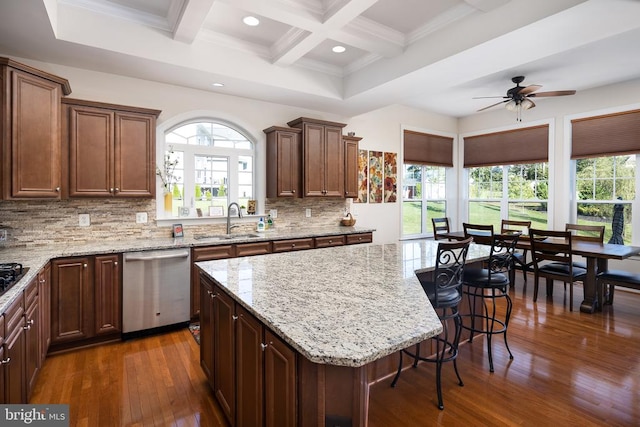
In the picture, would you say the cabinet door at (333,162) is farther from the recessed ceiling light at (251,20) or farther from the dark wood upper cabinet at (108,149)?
the dark wood upper cabinet at (108,149)

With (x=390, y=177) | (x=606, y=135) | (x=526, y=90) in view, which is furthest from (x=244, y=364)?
(x=606, y=135)

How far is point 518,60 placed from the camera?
3174 millimetres

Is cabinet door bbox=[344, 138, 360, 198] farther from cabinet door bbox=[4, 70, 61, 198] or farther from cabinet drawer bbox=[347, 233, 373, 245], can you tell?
cabinet door bbox=[4, 70, 61, 198]

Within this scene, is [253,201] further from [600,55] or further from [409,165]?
[600,55]

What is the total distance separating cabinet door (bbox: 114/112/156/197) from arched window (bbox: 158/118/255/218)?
0.33 m

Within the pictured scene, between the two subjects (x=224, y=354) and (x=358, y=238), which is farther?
(x=358, y=238)

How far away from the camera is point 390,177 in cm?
603

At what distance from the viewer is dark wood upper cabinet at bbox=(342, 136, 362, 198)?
5.08 metres

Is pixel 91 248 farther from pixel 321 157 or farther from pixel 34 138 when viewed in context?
pixel 321 157

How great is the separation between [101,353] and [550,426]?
3452 millimetres

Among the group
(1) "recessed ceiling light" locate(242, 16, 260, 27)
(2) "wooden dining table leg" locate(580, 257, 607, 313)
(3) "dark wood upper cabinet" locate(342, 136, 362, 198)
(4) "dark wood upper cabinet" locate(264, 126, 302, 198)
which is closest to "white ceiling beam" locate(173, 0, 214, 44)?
(1) "recessed ceiling light" locate(242, 16, 260, 27)

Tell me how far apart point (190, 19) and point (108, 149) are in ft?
4.91

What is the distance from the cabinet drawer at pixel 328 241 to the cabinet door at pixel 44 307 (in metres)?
2.76

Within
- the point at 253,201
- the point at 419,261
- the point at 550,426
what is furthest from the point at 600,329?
the point at 253,201
